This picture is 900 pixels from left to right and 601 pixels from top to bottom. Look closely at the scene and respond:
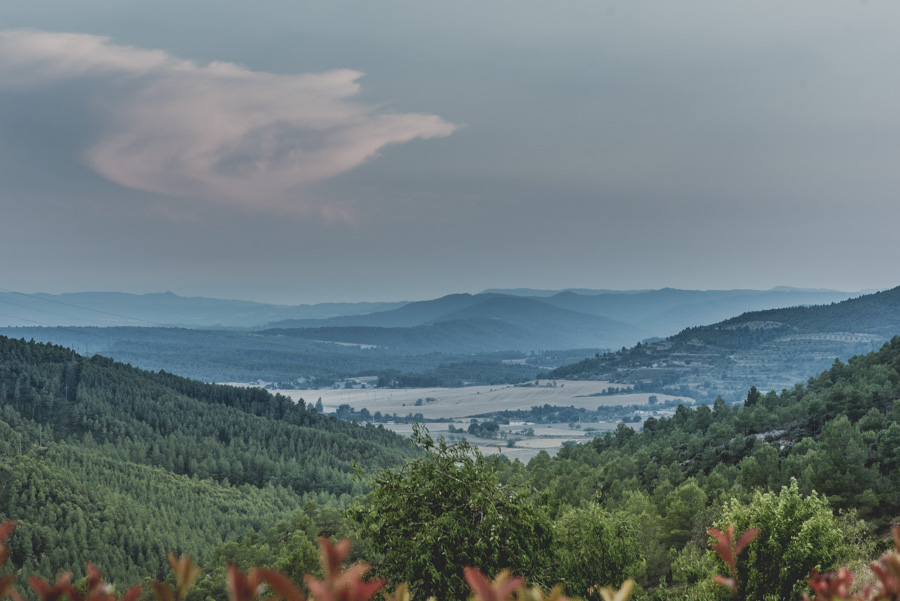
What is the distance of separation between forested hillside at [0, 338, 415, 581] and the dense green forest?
484 millimetres

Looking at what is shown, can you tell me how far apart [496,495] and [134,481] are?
5627 inches

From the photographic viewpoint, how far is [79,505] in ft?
393

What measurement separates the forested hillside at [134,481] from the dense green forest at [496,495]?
484 millimetres

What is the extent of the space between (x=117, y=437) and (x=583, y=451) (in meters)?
137

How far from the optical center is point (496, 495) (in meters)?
23.5

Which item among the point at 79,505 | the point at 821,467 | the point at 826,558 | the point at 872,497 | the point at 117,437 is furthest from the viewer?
the point at 117,437

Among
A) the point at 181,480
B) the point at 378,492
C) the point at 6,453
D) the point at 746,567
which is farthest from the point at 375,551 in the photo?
the point at 181,480

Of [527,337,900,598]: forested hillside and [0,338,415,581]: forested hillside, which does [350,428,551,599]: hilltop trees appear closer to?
[527,337,900,598]: forested hillside

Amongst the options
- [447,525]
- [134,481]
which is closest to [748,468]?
[447,525]

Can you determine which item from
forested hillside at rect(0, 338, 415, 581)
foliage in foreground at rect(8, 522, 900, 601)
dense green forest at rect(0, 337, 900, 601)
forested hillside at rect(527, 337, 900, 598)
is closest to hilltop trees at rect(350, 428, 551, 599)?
dense green forest at rect(0, 337, 900, 601)

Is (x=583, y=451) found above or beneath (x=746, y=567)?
beneath

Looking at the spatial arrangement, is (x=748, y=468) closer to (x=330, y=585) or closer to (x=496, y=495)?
(x=496, y=495)

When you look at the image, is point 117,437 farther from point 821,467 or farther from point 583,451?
point 821,467

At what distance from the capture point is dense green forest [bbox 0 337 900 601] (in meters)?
22.7
